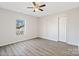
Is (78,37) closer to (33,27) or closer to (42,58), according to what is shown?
(33,27)

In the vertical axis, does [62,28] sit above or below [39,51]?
above

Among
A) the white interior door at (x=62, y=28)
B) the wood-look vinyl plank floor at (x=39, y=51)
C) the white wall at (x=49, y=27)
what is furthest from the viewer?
the white wall at (x=49, y=27)

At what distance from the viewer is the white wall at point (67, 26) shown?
18.3 feet

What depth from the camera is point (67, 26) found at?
6156 millimetres

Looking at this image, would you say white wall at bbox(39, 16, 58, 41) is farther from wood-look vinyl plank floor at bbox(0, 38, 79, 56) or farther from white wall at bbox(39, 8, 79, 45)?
wood-look vinyl plank floor at bbox(0, 38, 79, 56)

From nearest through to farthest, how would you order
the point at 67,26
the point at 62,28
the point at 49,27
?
the point at 67,26 < the point at 62,28 < the point at 49,27

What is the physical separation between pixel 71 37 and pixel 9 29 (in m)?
3.73

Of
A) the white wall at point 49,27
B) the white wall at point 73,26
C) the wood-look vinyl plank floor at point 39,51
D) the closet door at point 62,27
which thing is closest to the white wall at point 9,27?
the wood-look vinyl plank floor at point 39,51

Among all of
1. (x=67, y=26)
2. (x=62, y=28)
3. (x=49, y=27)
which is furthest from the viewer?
(x=49, y=27)

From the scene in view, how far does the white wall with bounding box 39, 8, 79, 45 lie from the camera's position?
5566mm

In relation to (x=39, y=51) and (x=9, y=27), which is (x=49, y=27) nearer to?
(x=9, y=27)

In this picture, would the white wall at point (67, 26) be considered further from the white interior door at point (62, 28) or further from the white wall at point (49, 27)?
the white interior door at point (62, 28)

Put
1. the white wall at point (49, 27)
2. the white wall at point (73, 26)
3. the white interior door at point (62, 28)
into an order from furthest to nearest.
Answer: the white wall at point (49, 27) → the white interior door at point (62, 28) → the white wall at point (73, 26)

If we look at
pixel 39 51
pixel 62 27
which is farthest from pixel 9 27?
pixel 62 27
